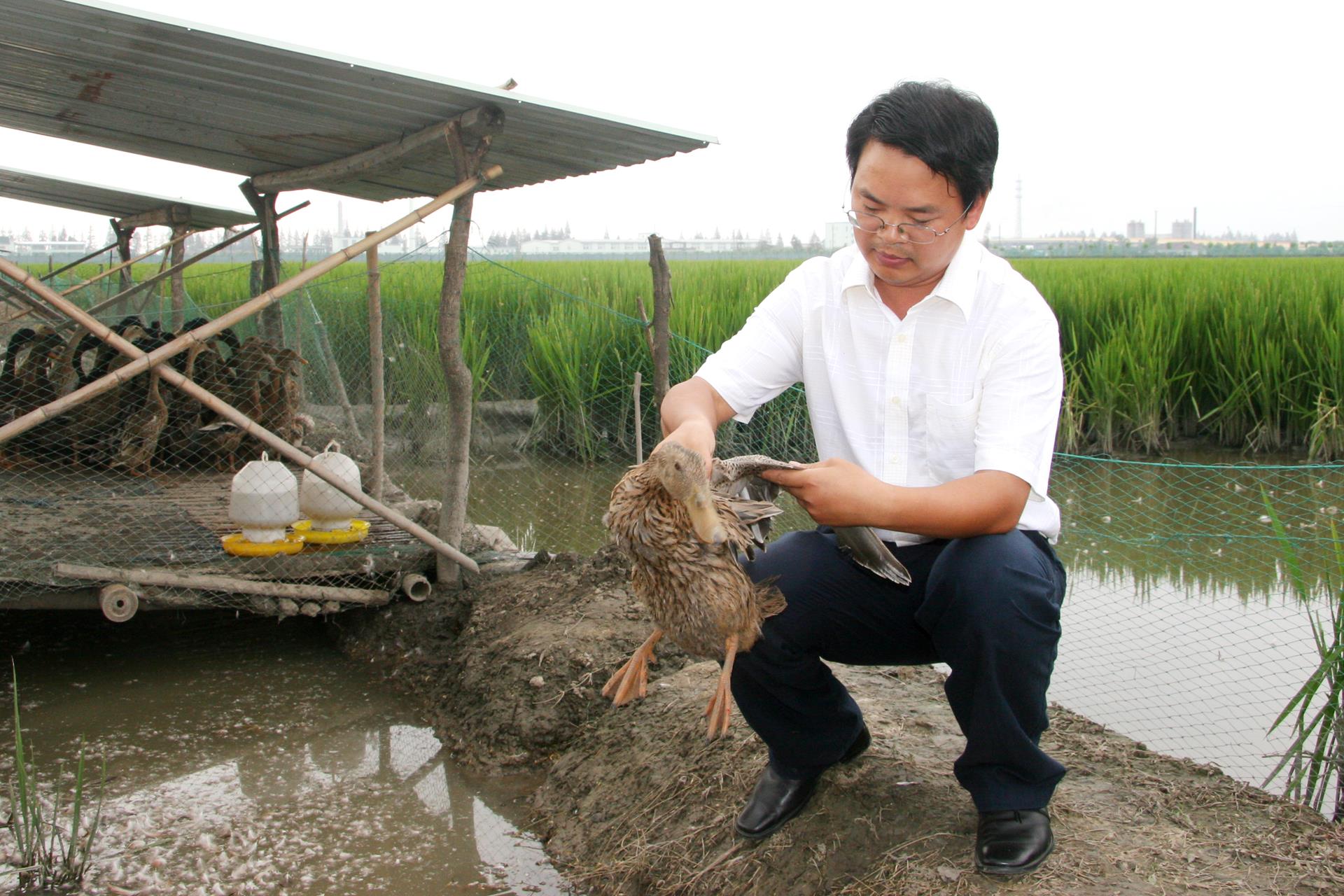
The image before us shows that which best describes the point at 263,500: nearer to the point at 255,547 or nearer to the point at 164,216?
the point at 255,547

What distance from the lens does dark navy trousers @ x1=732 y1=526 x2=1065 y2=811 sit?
207 cm

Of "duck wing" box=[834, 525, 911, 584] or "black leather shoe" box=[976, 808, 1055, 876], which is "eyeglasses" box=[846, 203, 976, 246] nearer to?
"duck wing" box=[834, 525, 911, 584]

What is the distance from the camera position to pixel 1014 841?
2.13 metres

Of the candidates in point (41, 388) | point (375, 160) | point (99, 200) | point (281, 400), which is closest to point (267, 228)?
point (281, 400)

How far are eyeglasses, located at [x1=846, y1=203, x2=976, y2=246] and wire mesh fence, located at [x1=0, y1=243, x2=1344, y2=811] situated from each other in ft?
5.63

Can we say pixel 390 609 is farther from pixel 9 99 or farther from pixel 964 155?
pixel 964 155

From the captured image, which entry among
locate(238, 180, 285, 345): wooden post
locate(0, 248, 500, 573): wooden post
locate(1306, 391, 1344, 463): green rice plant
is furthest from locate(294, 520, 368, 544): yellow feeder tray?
locate(1306, 391, 1344, 463): green rice plant

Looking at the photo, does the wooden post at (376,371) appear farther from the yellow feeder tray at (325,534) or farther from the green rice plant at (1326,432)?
the green rice plant at (1326,432)

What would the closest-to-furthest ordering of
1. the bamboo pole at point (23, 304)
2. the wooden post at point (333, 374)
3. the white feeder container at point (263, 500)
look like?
the white feeder container at point (263, 500)
the bamboo pole at point (23, 304)
the wooden post at point (333, 374)

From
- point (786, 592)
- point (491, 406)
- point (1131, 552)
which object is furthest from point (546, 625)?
point (491, 406)

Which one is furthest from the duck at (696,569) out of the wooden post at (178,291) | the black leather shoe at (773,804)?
the wooden post at (178,291)

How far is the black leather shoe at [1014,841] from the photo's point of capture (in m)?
2.12

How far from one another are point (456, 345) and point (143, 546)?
173 cm

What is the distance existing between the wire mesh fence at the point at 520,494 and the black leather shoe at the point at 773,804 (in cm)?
163
